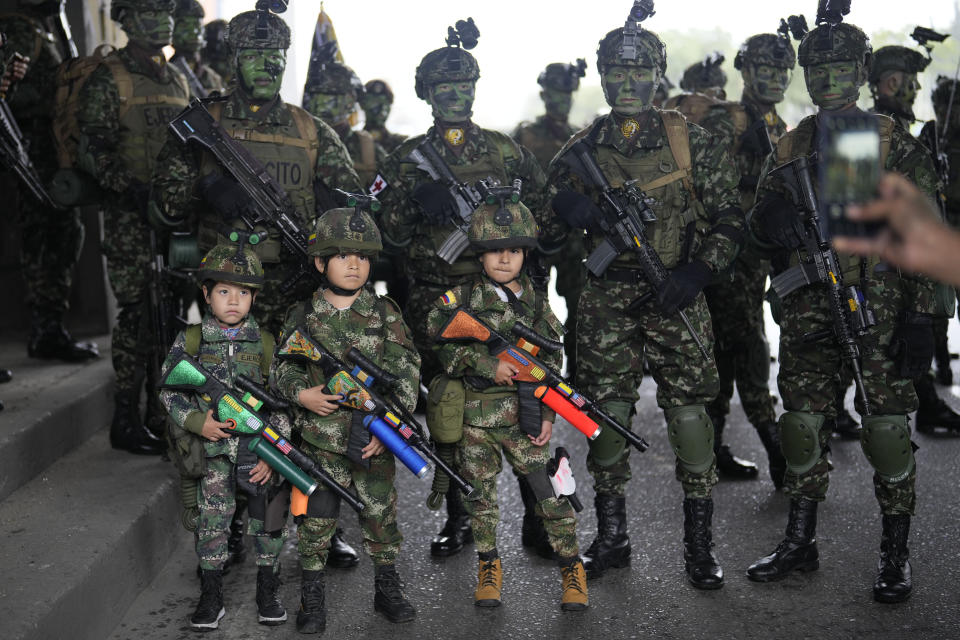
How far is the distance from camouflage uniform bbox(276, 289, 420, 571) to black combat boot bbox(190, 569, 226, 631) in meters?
0.34

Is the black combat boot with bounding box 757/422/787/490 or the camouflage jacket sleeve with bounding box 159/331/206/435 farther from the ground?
the camouflage jacket sleeve with bounding box 159/331/206/435

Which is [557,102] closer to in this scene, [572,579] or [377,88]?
[377,88]

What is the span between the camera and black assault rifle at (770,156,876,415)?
406 cm

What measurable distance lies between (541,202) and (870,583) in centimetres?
218

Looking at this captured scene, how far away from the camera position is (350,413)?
3.87 m

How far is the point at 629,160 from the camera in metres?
4.41

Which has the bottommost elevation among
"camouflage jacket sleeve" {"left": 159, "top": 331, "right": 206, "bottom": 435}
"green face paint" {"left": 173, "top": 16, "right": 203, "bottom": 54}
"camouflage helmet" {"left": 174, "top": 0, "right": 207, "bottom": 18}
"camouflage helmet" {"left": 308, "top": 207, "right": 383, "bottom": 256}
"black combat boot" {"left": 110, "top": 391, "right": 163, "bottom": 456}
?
"black combat boot" {"left": 110, "top": 391, "right": 163, "bottom": 456}

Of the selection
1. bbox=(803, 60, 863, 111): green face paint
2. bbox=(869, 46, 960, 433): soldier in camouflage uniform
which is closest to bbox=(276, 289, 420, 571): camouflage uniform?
bbox=(803, 60, 863, 111): green face paint

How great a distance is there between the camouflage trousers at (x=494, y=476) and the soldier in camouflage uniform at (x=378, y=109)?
421 cm

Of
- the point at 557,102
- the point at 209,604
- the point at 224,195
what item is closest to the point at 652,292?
the point at 224,195

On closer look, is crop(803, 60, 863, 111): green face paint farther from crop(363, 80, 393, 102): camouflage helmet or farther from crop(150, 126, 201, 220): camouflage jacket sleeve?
crop(363, 80, 393, 102): camouflage helmet

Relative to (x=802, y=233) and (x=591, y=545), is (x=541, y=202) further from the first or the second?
(x=591, y=545)

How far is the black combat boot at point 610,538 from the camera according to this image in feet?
14.3

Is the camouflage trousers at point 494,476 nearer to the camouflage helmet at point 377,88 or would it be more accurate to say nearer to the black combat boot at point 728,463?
the black combat boot at point 728,463
